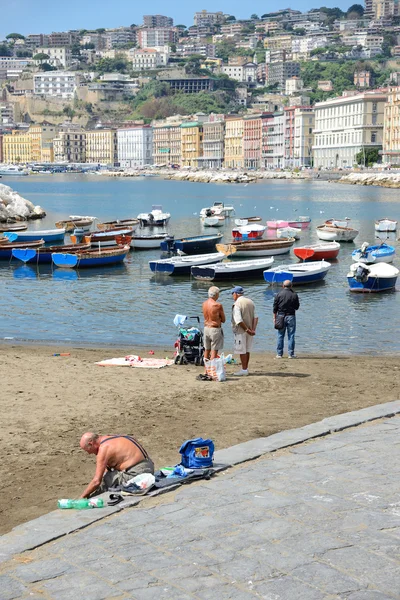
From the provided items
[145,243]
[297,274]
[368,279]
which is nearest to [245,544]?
[368,279]

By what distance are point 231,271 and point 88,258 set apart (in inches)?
292

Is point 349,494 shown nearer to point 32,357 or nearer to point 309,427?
point 309,427

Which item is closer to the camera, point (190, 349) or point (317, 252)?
point (190, 349)

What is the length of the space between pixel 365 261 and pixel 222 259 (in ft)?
27.1

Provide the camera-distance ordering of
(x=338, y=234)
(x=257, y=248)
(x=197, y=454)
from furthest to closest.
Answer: (x=338, y=234), (x=257, y=248), (x=197, y=454)

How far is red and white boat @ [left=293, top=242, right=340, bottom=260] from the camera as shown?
137 ft

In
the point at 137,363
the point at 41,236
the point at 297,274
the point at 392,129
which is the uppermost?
the point at 392,129

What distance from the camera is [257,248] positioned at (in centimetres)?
4353

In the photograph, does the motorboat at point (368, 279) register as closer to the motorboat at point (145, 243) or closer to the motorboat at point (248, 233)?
the motorboat at point (145, 243)

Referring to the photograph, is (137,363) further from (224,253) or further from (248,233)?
(248,233)

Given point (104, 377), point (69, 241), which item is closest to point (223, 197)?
point (69, 241)

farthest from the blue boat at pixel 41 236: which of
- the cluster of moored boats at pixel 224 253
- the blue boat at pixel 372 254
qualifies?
the blue boat at pixel 372 254

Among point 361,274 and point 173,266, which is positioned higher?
point 361,274

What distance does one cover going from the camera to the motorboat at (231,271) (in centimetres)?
3541
